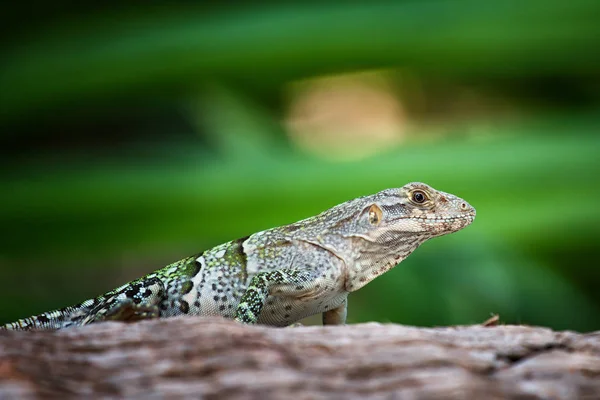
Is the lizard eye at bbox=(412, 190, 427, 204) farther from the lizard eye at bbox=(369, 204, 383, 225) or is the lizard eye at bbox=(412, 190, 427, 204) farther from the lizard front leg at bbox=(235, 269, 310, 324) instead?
the lizard front leg at bbox=(235, 269, 310, 324)

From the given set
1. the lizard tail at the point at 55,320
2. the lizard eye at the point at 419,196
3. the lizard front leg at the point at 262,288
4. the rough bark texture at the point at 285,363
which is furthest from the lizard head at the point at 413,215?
the lizard tail at the point at 55,320

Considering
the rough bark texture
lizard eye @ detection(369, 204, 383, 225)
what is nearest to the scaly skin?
lizard eye @ detection(369, 204, 383, 225)

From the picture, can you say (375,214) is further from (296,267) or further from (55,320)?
(55,320)

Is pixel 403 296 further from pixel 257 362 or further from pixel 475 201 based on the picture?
pixel 257 362

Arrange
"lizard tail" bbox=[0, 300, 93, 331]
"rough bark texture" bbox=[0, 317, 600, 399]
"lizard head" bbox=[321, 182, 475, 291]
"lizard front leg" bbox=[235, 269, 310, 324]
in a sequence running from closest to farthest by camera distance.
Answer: "rough bark texture" bbox=[0, 317, 600, 399] < "lizard front leg" bbox=[235, 269, 310, 324] < "lizard tail" bbox=[0, 300, 93, 331] < "lizard head" bbox=[321, 182, 475, 291]

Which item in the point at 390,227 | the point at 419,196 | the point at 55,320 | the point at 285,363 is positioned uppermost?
the point at 419,196

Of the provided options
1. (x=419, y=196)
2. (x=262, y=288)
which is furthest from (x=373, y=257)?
(x=262, y=288)

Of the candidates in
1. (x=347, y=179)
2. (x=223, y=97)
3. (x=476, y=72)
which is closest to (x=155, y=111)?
(x=223, y=97)
